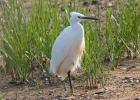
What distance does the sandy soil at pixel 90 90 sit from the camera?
16.7 feet

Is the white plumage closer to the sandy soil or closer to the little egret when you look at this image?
the little egret

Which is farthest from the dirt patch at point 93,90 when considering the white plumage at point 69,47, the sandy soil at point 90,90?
the white plumage at point 69,47

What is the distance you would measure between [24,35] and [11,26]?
191 millimetres

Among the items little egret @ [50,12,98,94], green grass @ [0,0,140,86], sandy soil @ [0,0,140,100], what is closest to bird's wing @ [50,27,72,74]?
little egret @ [50,12,98,94]

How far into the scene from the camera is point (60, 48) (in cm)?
521

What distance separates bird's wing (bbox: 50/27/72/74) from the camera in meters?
5.18

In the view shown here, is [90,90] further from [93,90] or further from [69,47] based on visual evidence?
[69,47]

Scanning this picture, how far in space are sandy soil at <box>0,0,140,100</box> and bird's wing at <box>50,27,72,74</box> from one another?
0.34 meters

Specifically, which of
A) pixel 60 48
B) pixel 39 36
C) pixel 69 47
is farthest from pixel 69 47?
pixel 39 36

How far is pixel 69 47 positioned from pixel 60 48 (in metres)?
0.11

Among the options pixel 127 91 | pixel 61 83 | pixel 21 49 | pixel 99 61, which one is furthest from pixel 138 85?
pixel 21 49

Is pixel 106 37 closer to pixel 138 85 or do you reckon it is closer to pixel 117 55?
pixel 117 55

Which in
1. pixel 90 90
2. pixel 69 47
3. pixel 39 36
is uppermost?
pixel 39 36

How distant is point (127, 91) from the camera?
5121 mm
